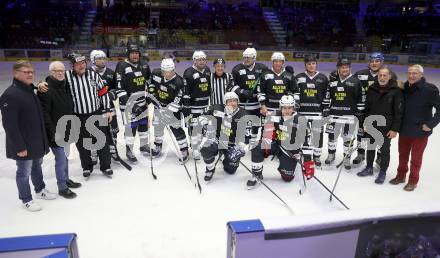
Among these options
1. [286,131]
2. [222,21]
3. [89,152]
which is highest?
[222,21]

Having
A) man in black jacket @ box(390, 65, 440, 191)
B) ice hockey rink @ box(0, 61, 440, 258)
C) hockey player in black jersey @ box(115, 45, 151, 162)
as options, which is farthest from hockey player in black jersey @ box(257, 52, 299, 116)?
hockey player in black jersey @ box(115, 45, 151, 162)

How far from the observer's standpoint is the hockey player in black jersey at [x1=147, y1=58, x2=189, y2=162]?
4.96m

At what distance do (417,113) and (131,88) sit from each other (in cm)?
368

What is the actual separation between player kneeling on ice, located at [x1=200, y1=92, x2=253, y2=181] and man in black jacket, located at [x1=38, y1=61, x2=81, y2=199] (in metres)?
1.64

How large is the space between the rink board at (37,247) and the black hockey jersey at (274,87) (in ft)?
12.2

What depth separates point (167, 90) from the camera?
5004 mm

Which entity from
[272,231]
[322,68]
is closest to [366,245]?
[272,231]

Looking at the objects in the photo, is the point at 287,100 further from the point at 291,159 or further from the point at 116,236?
the point at 116,236

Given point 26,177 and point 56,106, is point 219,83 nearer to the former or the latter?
point 56,106

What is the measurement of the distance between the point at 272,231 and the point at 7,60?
14399mm

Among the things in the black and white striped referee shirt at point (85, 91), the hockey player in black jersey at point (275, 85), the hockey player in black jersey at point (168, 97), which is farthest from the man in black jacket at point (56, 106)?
the hockey player in black jersey at point (275, 85)

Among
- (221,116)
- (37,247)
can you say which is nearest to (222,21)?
(221,116)

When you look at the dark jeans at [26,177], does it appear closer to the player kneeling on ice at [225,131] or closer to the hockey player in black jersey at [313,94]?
the player kneeling on ice at [225,131]

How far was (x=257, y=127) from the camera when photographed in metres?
5.09
